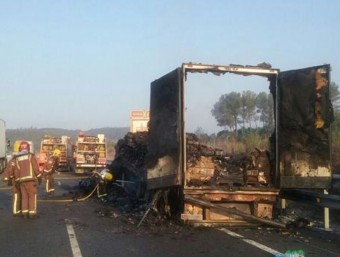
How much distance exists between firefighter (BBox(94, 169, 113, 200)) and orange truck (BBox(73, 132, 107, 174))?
53.2 feet

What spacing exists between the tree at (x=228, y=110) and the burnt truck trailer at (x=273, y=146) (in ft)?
66.3

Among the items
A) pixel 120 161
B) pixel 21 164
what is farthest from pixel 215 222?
pixel 120 161

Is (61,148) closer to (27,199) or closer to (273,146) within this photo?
(27,199)

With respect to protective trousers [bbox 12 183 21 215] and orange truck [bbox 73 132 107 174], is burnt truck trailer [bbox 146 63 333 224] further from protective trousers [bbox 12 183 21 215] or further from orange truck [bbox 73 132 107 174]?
orange truck [bbox 73 132 107 174]

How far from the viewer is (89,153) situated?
3425 centimetres

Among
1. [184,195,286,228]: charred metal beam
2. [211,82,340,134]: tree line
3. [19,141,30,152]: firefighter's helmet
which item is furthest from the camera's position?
[211,82,340,134]: tree line

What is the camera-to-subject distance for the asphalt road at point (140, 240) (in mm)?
8102

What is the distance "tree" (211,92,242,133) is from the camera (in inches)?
1264

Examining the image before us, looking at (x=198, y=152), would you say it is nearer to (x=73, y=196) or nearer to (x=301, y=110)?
(x=301, y=110)

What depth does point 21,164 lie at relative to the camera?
41.0 feet

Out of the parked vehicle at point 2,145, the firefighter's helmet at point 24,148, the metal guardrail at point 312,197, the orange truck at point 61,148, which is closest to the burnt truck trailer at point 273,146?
the metal guardrail at point 312,197

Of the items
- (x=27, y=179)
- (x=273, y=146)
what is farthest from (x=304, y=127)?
(x=27, y=179)

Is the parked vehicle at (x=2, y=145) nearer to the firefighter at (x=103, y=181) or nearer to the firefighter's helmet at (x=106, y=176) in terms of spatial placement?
the firefighter at (x=103, y=181)

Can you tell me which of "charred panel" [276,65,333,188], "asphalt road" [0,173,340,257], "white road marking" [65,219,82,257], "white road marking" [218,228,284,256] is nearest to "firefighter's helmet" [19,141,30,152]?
"asphalt road" [0,173,340,257]
